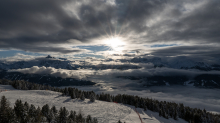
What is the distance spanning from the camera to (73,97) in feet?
310

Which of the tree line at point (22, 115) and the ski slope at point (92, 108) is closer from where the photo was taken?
the tree line at point (22, 115)

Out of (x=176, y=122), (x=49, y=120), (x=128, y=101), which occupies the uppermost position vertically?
(x=49, y=120)

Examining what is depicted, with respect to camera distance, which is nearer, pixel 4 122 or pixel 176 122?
pixel 4 122

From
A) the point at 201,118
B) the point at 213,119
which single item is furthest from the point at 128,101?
the point at 213,119

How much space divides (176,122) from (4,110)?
410 ft

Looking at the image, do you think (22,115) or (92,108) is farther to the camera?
(92,108)

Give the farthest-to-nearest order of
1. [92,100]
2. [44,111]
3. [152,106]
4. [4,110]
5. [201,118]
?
[152,106], [201,118], [92,100], [44,111], [4,110]

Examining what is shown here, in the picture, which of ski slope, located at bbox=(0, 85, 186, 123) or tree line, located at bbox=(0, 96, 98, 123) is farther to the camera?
ski slope, located at bbox=(0, 85, 186, 123)

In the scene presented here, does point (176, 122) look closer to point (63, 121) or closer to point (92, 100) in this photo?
point (92, 100)

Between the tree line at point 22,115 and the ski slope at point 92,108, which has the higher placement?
the tree line at point 22,115

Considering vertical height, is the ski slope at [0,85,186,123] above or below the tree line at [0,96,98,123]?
below

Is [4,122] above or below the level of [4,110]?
below

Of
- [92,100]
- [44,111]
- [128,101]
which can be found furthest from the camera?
[128,101]

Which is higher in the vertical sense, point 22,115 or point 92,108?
point 22,115
